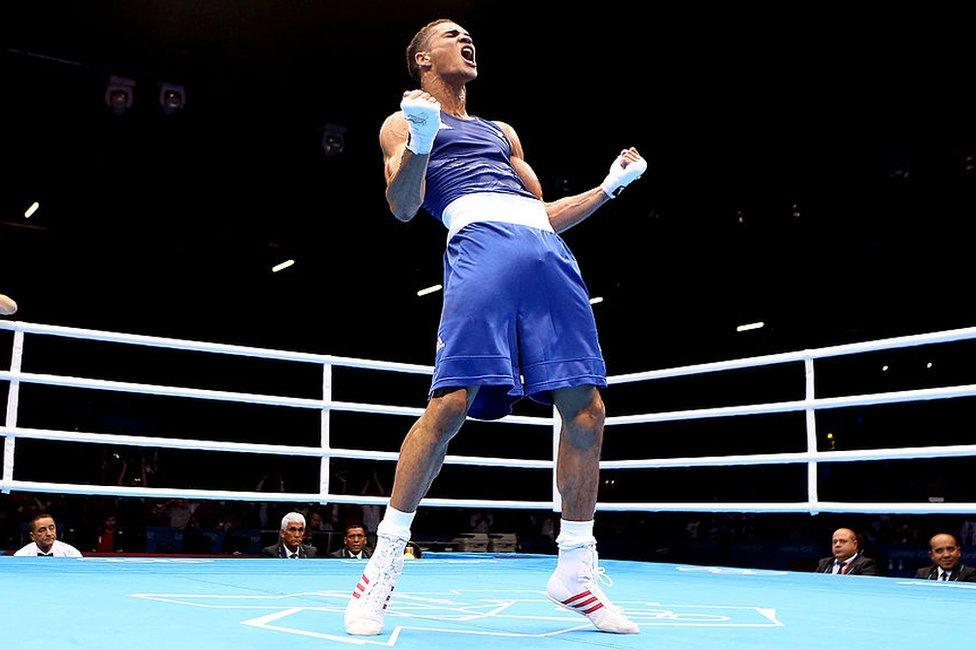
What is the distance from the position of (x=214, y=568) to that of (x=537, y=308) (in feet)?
Result: 5.84

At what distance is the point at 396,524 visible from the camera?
1819 millimetres

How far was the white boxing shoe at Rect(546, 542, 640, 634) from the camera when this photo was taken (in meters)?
1.74

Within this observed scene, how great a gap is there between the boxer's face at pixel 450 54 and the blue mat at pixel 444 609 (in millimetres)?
1152

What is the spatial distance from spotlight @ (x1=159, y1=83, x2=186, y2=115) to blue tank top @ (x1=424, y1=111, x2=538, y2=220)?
563 cm

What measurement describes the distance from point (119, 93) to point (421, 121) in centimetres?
603

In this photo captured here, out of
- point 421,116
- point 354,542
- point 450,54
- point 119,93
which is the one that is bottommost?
point 354,542

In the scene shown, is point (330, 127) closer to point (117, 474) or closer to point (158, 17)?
point (158, 17)

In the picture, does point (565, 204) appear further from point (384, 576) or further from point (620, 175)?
point (384, 576)

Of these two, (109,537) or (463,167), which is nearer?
(463,167)

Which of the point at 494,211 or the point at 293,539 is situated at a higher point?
the point at 494,211

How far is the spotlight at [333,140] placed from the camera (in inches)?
311

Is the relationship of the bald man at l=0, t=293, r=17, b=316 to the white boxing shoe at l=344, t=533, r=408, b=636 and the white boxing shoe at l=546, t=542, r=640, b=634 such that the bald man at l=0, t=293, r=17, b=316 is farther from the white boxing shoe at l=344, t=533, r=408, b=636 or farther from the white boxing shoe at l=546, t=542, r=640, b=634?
the white boxing shoe at l=546, t=542, r=640, b=634

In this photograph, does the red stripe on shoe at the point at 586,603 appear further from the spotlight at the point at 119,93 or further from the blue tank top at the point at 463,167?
the spotlight at the point at 119,93

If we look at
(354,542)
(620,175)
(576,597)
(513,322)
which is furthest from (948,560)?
(513,322)
